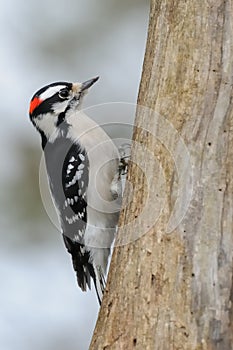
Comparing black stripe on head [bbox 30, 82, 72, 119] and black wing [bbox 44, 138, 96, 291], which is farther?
black stripe on head [bbox 30, 82, 72, 119]

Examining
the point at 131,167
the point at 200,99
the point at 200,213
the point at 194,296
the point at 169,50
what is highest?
the point at 169,50

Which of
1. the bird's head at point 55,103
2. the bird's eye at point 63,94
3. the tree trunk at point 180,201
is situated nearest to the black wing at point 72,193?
the bird's head at point 55,103

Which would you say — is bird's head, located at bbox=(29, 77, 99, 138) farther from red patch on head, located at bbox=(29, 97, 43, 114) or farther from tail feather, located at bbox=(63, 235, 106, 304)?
tail feather, located at bbox=(63, 235, 106, 304)

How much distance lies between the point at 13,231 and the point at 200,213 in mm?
3907

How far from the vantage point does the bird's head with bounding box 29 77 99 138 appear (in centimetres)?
340

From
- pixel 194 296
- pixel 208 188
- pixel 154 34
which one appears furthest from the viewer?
pixel 154 34

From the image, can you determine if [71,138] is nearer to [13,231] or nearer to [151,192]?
[151,192]

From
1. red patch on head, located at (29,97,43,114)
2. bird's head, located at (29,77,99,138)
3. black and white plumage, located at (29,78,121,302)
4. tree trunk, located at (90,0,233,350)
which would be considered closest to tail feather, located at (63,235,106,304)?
black and white plumage, located at (29,78,121,302)

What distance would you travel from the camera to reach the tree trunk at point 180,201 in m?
2.20

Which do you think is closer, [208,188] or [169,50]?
[208,188]

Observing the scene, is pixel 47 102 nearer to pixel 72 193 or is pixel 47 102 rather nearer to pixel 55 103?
pixel 55 103

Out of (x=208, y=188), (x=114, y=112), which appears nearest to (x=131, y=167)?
(x=208, y=188)

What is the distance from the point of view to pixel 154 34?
2.76 meters

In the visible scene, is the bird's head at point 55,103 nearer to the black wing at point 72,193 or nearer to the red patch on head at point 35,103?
the red patch on head at point 35,103
